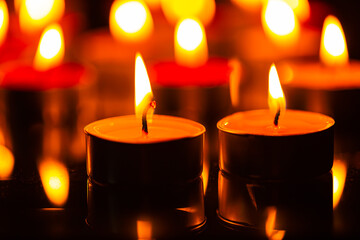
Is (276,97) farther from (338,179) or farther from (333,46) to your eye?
(333,46)

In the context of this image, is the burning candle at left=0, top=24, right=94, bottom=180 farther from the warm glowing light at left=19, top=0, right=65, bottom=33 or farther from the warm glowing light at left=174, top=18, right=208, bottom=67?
the warm glowing light at left=19, top=0, right=65, bottom=33

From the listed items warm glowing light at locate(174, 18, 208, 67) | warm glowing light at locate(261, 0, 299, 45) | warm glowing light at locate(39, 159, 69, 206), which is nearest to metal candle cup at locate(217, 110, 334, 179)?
warm glowing light at locate(39, 159, 69, 206)

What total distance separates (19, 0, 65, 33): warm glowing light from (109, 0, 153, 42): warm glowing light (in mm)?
249

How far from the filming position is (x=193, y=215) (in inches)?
35.6

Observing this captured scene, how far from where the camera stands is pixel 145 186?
926mm

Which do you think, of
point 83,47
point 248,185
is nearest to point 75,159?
point 248,185

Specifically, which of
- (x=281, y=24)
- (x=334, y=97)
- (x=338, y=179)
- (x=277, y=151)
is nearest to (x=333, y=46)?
(x=334, y=97)

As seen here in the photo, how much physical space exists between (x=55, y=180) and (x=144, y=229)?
295 millimetres

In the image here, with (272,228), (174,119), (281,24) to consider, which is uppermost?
(281,24)

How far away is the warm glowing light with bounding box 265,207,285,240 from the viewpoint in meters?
0.85

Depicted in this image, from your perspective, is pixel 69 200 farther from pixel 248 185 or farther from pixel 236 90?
pixel 236 90

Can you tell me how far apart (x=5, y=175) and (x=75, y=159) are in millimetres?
143

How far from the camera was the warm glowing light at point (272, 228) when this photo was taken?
848 millimetres

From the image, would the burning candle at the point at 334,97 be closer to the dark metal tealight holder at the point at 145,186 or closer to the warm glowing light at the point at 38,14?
the dark metal tealight holder at the point at 145,186
